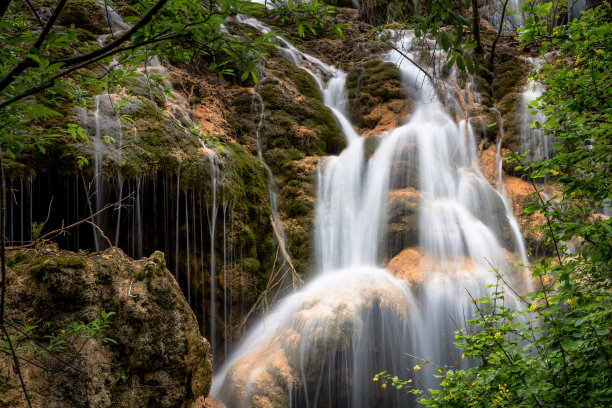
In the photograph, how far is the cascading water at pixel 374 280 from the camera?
5.02m

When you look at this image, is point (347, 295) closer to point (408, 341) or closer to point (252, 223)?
point (408, 341)

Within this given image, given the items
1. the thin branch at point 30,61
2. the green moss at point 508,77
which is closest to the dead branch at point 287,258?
the thin branch at point 30,61

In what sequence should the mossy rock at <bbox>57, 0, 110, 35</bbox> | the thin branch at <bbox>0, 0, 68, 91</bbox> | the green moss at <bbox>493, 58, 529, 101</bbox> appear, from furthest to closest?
the green moss at <bbox>493, 58, 529, 101</bbox> < the mossy rock at <bbox>57, 0, 110, 35</bbox> < the thin branch at <bbox>0, 0, 68, 91</bbox>

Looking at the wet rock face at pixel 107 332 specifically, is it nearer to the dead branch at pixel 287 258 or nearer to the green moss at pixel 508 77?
the dead branch at pixel 287 258

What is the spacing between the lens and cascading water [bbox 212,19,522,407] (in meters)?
5.02

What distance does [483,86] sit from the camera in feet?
33.4

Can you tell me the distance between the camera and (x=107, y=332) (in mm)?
3352

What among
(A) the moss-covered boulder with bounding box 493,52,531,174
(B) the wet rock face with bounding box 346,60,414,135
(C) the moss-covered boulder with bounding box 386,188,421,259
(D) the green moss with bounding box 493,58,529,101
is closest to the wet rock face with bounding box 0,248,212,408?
(C) the moss-covered boulder with bounding box 386,188,421,259

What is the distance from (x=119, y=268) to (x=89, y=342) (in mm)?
785

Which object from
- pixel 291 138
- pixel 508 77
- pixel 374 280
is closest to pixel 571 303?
pixel 374 280

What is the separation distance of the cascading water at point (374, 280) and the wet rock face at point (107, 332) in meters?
1.50

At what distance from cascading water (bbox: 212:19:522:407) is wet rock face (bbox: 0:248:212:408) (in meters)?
1.50

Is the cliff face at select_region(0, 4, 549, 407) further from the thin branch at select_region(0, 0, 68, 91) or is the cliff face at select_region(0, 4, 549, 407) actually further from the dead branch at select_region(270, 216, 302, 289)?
the thin branch at select_region(0, 0, 68, 91)

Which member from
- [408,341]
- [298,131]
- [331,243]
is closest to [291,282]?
[331,243]
